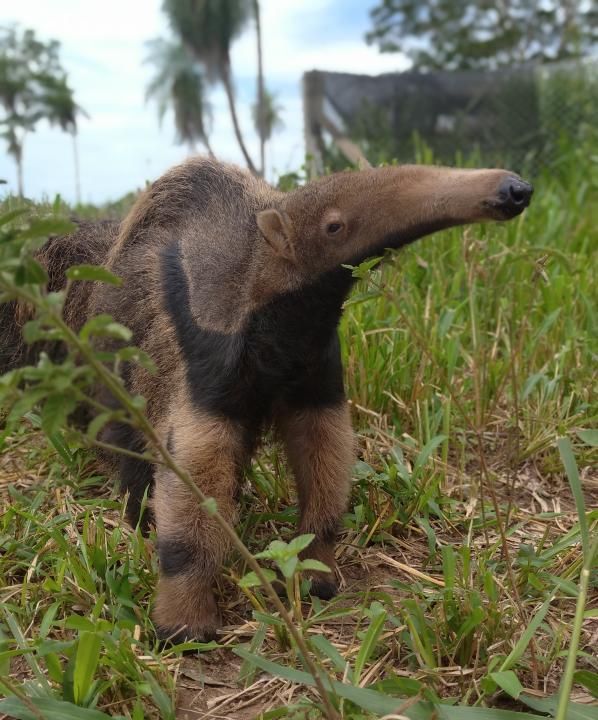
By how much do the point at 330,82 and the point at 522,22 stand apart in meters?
26.1

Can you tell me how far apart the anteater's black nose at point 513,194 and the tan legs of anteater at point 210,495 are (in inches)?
38.9

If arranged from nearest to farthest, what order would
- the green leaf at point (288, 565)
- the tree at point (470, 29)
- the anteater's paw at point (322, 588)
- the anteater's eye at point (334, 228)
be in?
the green leaf at point (288, 565), the anteater's eye at point (334, 228), the anteater's paw at point (322, 588), the tree at point (470, 29)

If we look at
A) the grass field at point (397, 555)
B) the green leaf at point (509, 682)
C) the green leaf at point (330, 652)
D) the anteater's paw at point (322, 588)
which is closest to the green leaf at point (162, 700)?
the grass field at point (397, 555)

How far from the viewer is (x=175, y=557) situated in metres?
2.52

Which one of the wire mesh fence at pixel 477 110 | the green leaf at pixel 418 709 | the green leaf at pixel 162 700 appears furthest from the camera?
the wire mesh fence at pixel 477 110

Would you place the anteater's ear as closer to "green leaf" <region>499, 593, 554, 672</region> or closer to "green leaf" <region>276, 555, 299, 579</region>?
"green leaf" <region>276, 555, 299, 579</region>

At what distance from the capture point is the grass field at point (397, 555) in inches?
82.4

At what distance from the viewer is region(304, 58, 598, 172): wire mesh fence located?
36.6ft

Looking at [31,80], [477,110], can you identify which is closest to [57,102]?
[31,80]

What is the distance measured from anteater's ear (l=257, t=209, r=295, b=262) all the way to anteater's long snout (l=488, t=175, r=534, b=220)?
0.67 meters

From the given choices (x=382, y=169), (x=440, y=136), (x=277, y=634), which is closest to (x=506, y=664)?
(x=277, y=634)

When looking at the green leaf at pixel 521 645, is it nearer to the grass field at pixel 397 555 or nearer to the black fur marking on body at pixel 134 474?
the grass field at pixel 397 555

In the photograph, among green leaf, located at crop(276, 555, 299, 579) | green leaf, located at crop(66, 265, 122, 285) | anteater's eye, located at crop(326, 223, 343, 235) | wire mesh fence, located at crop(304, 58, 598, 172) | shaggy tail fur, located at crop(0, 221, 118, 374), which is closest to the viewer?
green leaf, located at crop(66, 265, 122, 285)

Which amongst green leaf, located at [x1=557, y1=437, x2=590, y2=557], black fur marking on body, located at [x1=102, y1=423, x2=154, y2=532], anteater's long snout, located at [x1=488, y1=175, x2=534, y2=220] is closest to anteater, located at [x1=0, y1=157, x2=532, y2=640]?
anteater's long snout, located at [x1=488, y1=175, x2=534, y2=220]
